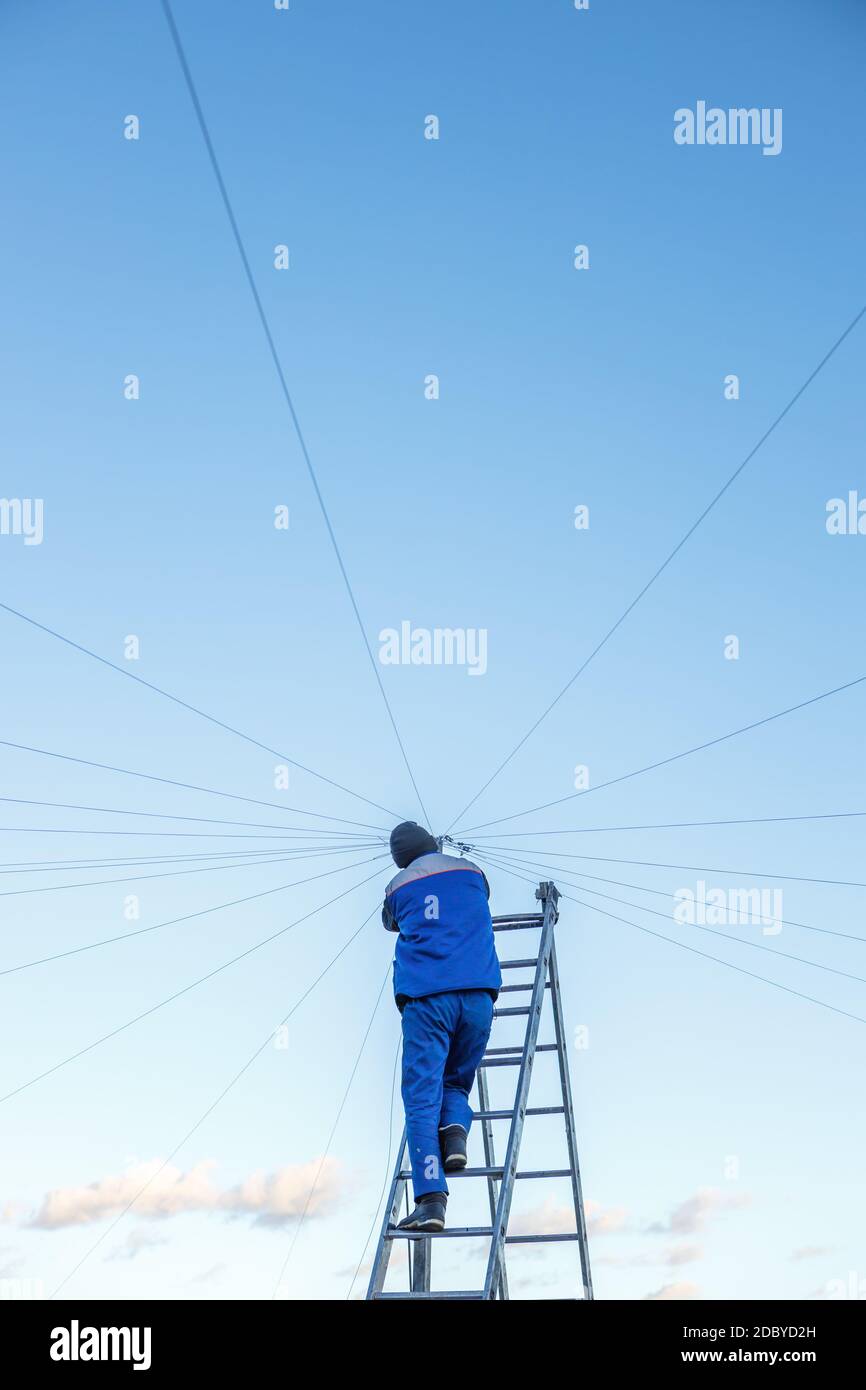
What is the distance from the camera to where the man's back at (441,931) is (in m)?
7.10

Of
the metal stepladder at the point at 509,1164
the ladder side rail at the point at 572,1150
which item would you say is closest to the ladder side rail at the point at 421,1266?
the metal stepladder at the point at 509,1164

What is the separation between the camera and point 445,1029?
23.2ft

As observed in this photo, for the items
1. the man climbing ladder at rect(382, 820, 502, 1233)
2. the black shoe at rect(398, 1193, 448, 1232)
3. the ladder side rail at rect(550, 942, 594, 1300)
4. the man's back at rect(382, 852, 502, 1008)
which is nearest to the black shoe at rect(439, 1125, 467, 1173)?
the man climbing ladder at rect(382, 820, 502, 1233)

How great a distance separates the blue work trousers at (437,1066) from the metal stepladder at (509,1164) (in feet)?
1.06

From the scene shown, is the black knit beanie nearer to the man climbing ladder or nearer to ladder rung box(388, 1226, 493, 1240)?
the man climbing ladder

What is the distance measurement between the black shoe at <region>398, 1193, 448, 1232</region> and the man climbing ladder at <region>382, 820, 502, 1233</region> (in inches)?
3.9

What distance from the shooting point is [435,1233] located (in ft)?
21.9

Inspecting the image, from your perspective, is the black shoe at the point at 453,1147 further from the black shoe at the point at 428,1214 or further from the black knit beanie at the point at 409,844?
the black knit beanie at the point at 409,844
